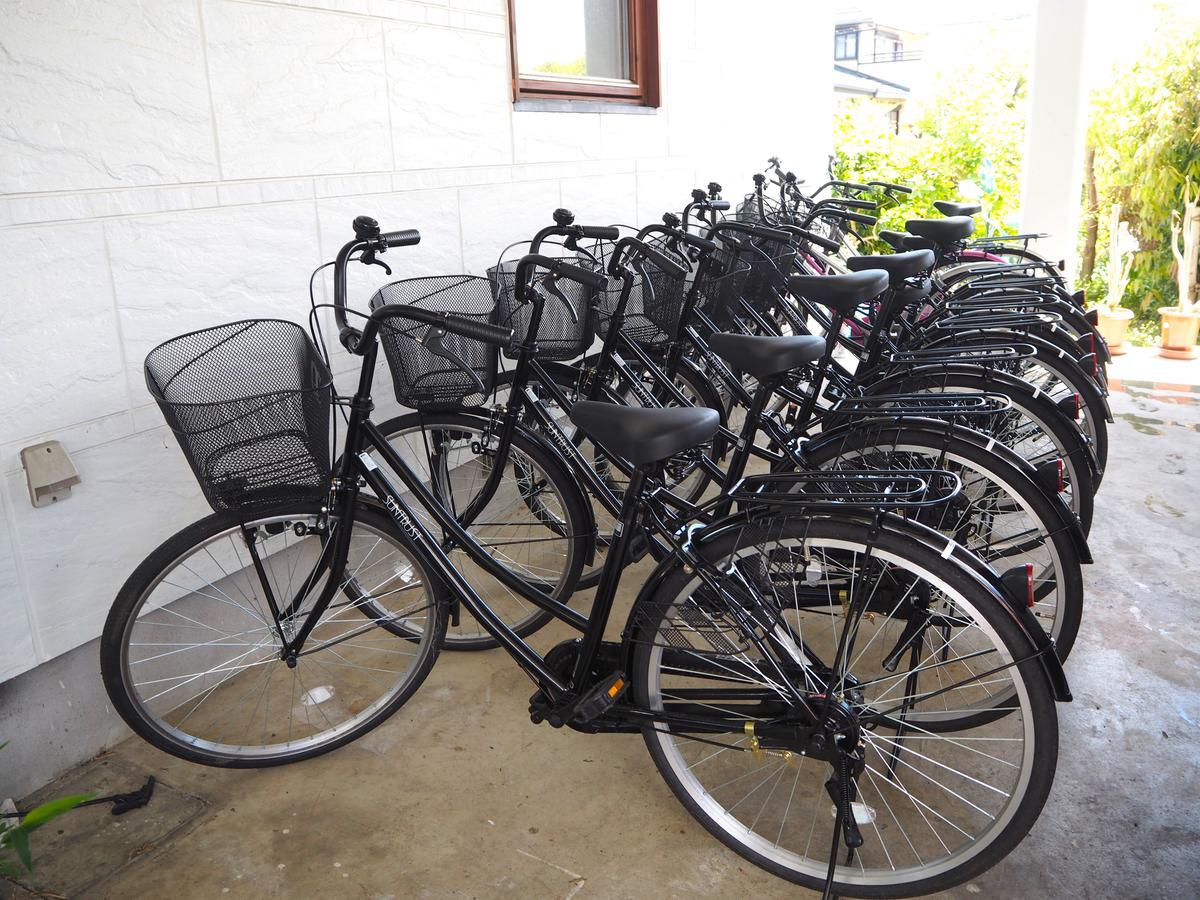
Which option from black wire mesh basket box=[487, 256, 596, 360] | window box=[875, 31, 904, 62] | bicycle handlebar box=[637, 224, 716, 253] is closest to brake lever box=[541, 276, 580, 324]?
black wire mesh basket box=[487, 256, 596, 360]

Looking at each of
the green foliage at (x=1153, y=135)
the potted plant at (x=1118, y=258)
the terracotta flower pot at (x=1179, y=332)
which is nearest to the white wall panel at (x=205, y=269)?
the terracotta flower pot at (x=1179, y=332)

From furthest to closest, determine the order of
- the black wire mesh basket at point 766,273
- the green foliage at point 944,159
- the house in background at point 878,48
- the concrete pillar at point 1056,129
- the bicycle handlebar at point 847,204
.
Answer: the house in background at point 878,48 → the green foliage at point 944,159 → the concrete pillar at point 1056,129 → the bicycle handlebar at point 847,204 → the black wire mesh basket at point 766,273

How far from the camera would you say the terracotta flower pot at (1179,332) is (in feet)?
19.0

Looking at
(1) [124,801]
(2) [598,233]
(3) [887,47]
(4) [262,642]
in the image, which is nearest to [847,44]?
(3) [887,47]

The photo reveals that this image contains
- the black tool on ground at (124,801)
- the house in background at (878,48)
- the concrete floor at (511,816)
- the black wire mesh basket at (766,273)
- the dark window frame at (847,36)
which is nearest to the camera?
the concrete floor at (511,816)

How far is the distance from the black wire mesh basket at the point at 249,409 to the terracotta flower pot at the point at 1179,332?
548 centimetres

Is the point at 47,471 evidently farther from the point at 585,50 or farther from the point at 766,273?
the point at 585,50

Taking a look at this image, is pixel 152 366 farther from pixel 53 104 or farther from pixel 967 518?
pixel 967 518

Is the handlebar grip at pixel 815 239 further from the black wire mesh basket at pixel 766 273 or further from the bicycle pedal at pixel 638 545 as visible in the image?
the bicycle pedal at pixel 638 545

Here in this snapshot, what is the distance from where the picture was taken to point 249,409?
189 centimetres

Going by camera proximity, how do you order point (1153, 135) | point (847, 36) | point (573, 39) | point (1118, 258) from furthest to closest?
point (847, 36) → point (1118, 258) → point (1153, 135) → point (573, 39)

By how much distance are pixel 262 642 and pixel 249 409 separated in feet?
3.01

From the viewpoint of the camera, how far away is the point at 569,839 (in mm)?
2055

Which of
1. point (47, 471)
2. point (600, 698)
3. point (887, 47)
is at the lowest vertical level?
point (600, 698)
